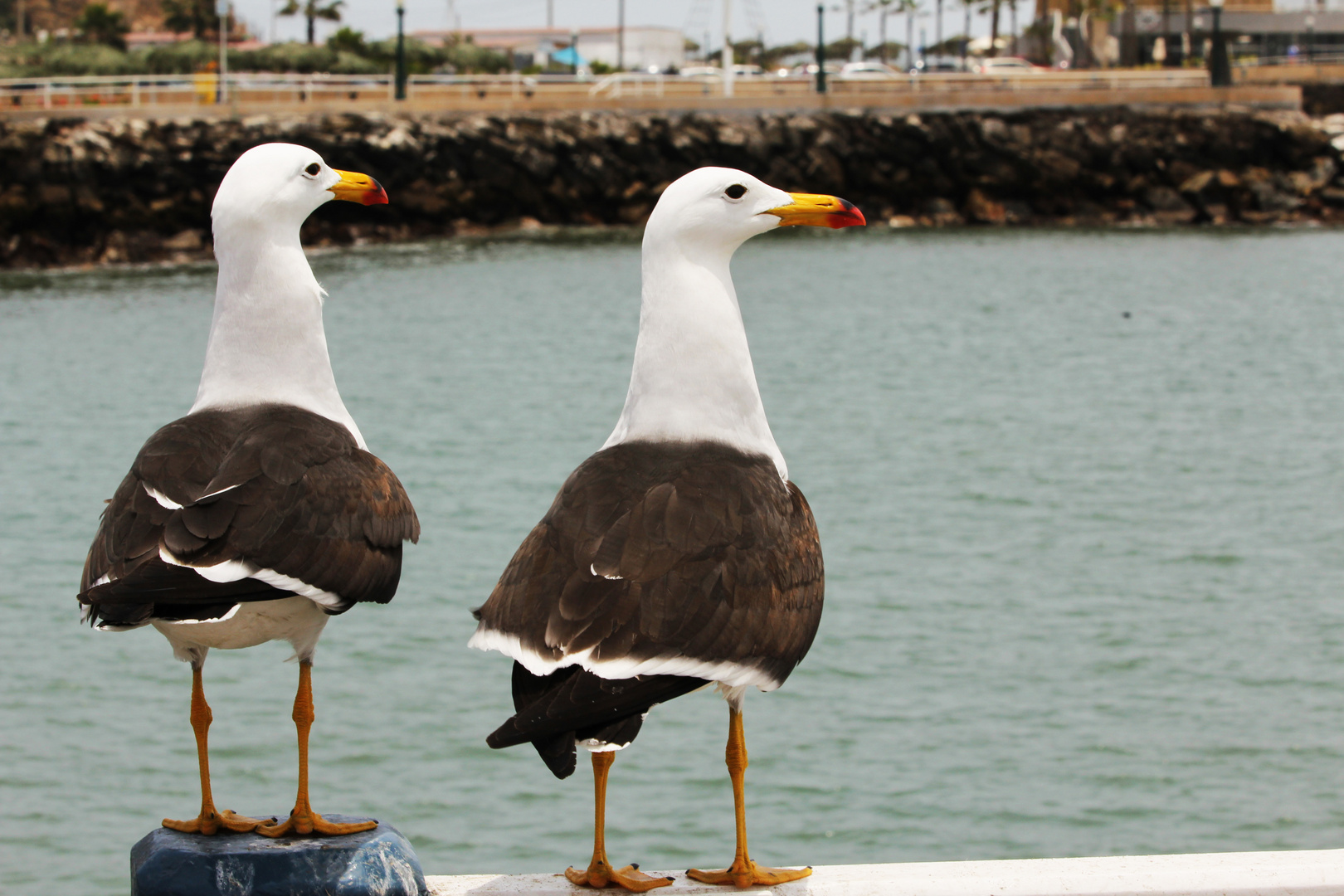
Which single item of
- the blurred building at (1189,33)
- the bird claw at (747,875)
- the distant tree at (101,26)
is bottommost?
the bird claw at (747,875)

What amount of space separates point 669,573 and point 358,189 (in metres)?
1.63

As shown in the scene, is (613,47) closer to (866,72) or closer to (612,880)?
(866,72)

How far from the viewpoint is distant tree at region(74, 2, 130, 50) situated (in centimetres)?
8075

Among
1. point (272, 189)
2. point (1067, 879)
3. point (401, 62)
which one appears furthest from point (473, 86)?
point (1067, 879)

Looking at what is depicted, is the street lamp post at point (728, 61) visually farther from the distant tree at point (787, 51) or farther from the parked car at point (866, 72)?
the distant tree at point (787, 51)

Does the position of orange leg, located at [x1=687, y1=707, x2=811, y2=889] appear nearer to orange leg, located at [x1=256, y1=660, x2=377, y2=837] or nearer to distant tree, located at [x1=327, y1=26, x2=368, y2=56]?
orange leg, located at [x1=256, y1=660, x2=377, y2=837]

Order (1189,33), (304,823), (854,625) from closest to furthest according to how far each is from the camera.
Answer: (304,823) < (854,625) < (1189,33)

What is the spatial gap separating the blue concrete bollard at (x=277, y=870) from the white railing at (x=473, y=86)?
53.1m

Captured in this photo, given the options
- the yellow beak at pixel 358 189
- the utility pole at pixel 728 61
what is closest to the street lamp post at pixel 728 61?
the utility pole at pixel 728 61

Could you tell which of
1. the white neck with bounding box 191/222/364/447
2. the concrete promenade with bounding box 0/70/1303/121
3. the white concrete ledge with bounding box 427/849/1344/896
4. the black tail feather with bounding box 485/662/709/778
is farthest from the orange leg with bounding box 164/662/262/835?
the concrete promenade with bounding box 0/70/1303/121

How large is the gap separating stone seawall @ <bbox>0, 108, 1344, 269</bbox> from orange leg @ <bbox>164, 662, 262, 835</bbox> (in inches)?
1981

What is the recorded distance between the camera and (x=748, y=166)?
60.4 metres

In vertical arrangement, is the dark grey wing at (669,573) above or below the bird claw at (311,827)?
above

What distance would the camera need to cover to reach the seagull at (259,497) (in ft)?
12.3
